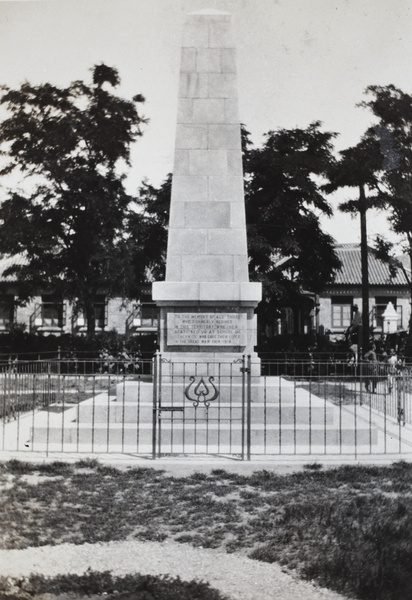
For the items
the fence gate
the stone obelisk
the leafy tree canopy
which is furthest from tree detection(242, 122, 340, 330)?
the fence gate

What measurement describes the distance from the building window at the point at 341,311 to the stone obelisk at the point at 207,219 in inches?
1489

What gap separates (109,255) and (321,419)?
19.7m

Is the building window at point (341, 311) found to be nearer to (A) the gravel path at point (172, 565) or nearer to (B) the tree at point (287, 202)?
(B) the tree at point (287, 202)

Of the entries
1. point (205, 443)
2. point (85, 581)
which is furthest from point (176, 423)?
point (85, 581)

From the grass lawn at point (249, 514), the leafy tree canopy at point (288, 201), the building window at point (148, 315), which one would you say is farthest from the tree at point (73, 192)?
the grass lawn at point (249, 514)

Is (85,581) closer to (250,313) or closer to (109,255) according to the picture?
(250,313)

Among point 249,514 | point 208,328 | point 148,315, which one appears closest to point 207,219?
point 208,328

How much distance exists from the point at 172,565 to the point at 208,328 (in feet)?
20.0

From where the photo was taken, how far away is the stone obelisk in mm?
10328

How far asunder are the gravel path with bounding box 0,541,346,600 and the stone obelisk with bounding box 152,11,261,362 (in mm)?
5622

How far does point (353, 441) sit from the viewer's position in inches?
352

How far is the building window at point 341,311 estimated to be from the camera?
1864 inches

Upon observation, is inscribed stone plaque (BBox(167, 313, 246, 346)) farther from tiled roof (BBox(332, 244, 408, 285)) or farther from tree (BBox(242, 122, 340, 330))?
tiled roof (BBox(332, 244, 408, 285))

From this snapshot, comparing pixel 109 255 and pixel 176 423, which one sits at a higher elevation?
pixel 109 255
